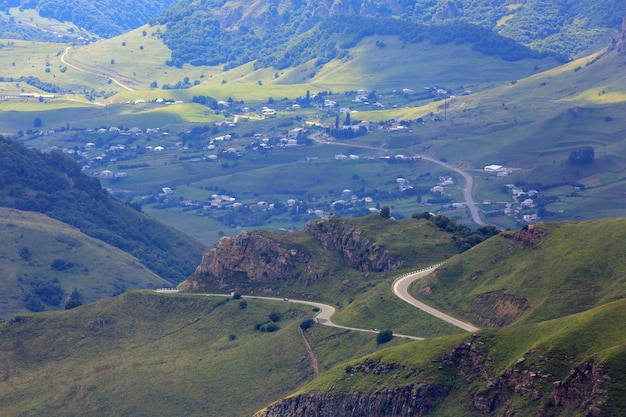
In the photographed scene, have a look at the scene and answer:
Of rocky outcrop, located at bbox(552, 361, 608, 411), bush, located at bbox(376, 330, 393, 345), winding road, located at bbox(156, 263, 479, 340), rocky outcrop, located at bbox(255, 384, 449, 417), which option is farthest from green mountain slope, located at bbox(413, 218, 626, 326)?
rocky outcrop, located at bbox(552, 361, 608, 411)

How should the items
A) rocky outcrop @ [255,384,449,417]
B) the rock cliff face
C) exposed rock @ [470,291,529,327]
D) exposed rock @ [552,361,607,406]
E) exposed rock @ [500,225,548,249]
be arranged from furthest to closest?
exposed rock @ [500,225,548,249] → exposed rock @ [470,291,529,327] → rocky outcrop @ [255,384,449,417] → the rock cliff face → exposed rock @ [552,361,607,406]

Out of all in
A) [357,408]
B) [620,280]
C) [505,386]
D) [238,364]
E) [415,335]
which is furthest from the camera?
[238,364]

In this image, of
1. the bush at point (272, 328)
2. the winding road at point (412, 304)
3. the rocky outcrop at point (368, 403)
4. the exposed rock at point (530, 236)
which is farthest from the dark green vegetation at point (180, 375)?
the exposed rock at point (530, 236)

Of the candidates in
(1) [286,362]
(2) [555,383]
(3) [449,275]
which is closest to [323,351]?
(1) [286,362]

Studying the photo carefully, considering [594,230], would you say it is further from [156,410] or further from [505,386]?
[156,410]

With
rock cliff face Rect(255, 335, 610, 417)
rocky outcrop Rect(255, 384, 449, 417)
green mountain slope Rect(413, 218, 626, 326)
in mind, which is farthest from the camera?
green mountain slope Rect(413, 218, 626, 326)

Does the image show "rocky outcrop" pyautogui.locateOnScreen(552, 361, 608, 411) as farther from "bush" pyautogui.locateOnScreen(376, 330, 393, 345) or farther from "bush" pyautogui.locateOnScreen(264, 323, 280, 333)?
"bush" pyautogui.locateOnScreen(264, 323, 280, 333)
